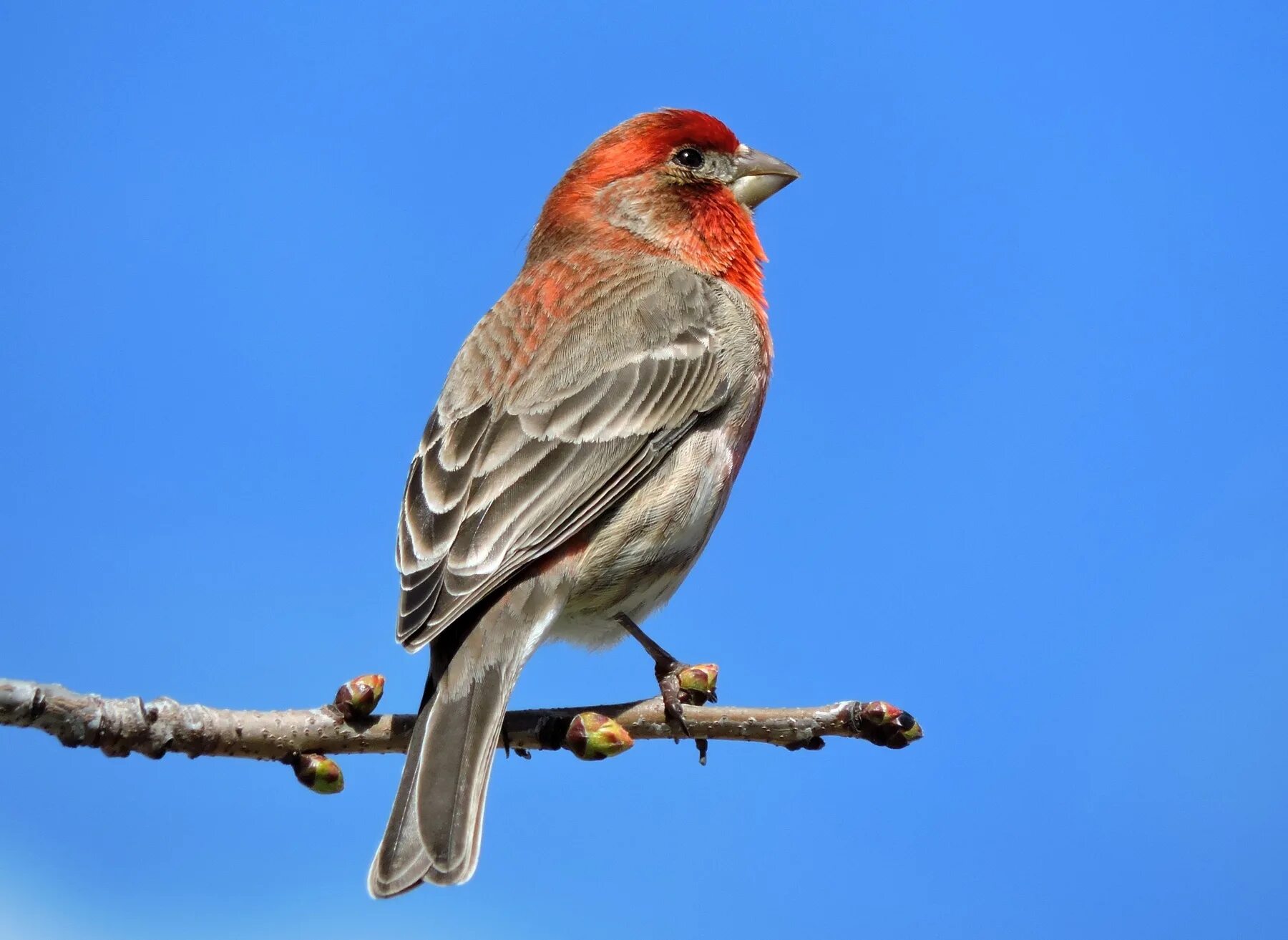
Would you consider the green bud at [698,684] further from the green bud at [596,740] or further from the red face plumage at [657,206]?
the red face plumage at [657,206]

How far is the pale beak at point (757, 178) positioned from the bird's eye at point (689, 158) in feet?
0.57

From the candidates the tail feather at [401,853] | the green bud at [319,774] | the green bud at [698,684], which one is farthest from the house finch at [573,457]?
the green bud at [698,684]

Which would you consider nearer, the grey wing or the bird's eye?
the grey wing

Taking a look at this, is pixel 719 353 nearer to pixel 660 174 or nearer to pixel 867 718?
pixel 660 174

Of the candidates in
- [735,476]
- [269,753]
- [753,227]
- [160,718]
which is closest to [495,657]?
[269,753]

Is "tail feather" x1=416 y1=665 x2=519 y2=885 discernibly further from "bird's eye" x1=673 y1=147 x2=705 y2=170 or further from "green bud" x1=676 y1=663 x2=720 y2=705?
"bird's eye" x1=673 y1=147 x2=705 y2=170

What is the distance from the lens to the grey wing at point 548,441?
422 centimetres

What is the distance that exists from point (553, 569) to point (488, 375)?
0.95m

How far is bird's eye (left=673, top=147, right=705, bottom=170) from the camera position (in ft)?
19.9

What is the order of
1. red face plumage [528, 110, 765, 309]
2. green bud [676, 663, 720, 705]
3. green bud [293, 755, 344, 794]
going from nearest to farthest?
green bud [293, 755, 344, 794] < green bud [676, 663, 720, 705] < red face plumage [528, 110, 765, 309]

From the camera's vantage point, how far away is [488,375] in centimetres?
496

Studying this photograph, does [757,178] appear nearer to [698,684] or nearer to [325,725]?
[698,684]

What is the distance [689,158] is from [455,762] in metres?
3.30

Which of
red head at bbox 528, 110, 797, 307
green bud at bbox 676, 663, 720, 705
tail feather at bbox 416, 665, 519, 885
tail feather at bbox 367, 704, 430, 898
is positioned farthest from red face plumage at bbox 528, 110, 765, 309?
tail feather at bbox 367, 704, 430, 898
